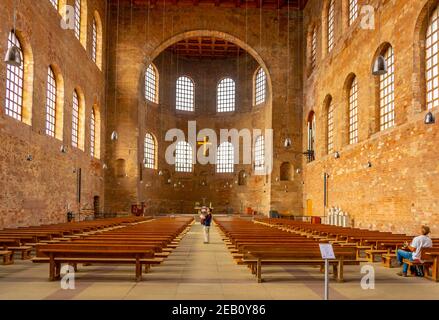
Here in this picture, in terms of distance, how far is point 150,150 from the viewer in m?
40.0

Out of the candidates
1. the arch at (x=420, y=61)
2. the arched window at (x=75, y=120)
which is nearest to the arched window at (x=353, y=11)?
the arch at (x=420, y=61)

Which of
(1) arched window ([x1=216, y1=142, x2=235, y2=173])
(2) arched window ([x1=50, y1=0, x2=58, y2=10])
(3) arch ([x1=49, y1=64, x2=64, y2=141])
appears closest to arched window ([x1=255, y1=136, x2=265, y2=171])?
(1) arched window ([x1=216, y1=142, x2=235, y2=173])

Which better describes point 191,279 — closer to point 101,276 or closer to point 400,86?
point 101,276

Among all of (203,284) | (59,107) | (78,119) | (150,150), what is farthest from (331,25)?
(203,284)

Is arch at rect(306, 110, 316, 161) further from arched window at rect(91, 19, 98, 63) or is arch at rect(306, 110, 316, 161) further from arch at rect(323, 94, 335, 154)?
arched window at rect(91, 19, 98, 63)

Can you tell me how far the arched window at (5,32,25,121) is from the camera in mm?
16797

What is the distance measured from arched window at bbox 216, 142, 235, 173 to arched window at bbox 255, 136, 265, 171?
10.9 feet

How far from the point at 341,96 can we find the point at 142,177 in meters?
18.1

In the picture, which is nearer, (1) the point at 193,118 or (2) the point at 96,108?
(2) the point at 96,108

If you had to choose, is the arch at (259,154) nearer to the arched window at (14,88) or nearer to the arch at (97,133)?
the arch at (97,133)

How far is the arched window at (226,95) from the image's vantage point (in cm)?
4366

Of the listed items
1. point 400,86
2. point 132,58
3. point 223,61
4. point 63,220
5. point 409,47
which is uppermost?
point 223,61
